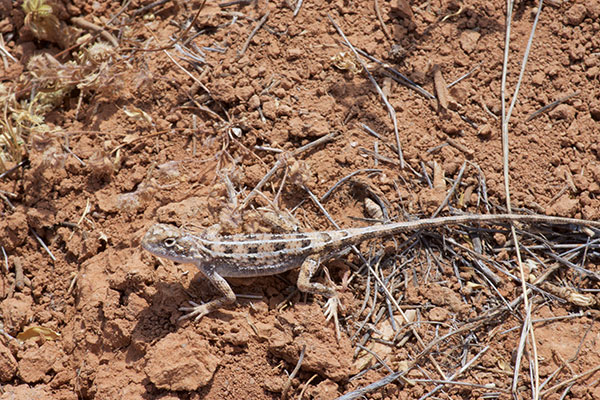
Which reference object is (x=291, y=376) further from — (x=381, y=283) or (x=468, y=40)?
(x=468, y=40)

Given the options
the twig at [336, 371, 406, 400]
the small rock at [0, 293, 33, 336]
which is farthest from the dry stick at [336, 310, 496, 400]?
the small rock at [0, 293, 33, 336]

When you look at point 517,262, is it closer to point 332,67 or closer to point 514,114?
→ point 514,114

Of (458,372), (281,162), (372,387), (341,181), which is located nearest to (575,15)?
(341,181)

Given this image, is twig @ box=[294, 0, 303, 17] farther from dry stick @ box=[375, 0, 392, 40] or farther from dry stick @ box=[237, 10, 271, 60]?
dry stick @ box=[375, 0, 392, 40]

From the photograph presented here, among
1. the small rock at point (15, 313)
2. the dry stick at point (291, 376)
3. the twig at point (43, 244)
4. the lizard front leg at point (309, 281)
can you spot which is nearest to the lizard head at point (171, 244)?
the lizard front leg at point (309, 281)

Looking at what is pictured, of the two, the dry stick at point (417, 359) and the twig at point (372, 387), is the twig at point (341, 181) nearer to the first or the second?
the dry stick at point (417, 359)

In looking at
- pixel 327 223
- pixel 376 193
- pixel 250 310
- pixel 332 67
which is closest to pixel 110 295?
pixel 250 310
